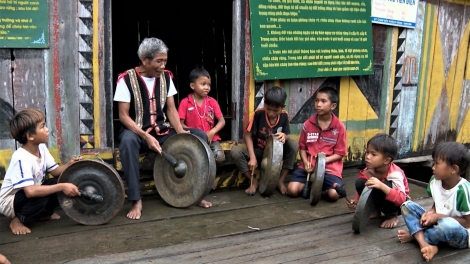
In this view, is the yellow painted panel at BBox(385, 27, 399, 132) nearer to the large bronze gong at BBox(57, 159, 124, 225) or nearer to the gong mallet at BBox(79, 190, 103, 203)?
the large bronze gong at BBox(57, 159, 124, 225)

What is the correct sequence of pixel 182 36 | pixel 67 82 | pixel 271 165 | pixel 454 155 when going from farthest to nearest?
pixel 182 36 → pixel 271 165 → pixel 67 82 → pixel 454 155

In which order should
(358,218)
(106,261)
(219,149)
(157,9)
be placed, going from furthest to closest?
(157,9)
(219,149)
(358,218)
(106,261)

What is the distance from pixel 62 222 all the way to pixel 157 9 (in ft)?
13.6

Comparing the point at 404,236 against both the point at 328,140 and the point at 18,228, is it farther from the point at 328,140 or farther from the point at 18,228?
the point at 18,228

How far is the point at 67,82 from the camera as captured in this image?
3.90 m

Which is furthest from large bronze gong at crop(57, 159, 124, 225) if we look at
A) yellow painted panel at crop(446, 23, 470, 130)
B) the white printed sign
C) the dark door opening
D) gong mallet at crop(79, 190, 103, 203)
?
yellow painted panel at crop(446, 23, 470, 130)

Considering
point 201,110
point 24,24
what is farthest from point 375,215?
point 24,24

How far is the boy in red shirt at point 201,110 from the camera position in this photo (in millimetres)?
4477

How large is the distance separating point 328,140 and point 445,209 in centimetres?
146

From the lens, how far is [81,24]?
12.7 ft

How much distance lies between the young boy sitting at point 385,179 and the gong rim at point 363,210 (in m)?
0.07

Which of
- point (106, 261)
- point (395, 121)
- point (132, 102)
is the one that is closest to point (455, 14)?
point (395, 121)

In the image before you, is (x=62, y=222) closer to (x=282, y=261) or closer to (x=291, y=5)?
(x=282, y=261)

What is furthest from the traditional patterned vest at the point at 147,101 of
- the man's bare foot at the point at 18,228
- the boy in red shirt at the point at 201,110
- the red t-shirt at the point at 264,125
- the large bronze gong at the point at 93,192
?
the man's bare foot at the point at 18,228
